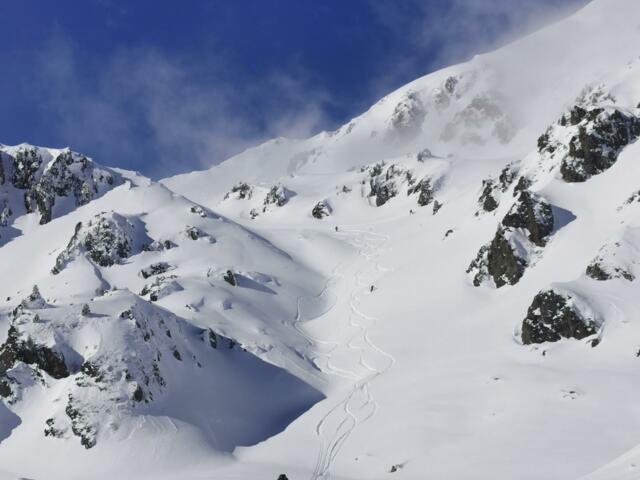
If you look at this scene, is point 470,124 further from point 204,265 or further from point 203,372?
point 203,372

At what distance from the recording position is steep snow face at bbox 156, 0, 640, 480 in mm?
31547

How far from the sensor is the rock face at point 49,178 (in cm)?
10700

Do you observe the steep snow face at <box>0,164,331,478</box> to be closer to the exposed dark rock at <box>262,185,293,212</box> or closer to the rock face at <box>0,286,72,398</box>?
the rock face at <box>0,286,72,398</box>

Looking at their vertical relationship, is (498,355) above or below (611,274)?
below

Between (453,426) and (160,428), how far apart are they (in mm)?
16817

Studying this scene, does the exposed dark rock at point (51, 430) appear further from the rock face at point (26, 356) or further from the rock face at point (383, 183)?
the rock face at point (383, 183)

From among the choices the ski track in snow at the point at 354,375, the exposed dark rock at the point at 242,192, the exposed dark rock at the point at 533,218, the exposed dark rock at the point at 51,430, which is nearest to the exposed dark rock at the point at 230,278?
the ski track in snow at the point at 354,375

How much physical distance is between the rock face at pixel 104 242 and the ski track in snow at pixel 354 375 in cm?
2550

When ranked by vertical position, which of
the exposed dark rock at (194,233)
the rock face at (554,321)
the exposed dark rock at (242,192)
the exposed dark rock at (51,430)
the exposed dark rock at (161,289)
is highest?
the exposed dark rock at (242,192)

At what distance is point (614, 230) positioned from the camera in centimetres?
5131

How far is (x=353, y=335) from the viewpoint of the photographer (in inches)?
2194

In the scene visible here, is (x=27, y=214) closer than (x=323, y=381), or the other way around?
(x=323, y=381)

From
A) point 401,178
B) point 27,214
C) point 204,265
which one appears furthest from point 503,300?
point 27,214

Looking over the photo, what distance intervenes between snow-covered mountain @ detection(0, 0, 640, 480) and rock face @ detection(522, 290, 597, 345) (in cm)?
13
